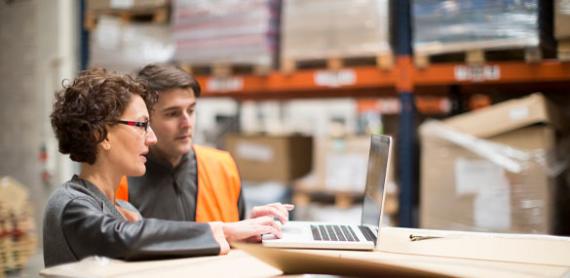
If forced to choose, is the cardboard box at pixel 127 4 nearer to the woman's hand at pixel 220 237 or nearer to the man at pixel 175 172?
the man at pixel 175 172

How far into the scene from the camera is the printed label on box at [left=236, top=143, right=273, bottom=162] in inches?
203

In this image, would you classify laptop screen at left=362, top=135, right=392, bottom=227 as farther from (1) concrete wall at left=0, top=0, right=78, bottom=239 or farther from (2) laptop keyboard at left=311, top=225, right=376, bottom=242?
(1) concrete wall at left=0, top=0, right=78, bottom=239

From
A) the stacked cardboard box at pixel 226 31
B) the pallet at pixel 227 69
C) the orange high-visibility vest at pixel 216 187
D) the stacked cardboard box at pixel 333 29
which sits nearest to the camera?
the orange high-visibility vest at pixel 216 187

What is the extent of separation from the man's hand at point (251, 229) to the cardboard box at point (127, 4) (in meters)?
3.57

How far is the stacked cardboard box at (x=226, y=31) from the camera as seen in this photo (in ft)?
14.7

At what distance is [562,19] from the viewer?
3586 millimetres

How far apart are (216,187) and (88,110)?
1.08 m

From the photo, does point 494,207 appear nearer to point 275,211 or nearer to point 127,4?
point 275,211

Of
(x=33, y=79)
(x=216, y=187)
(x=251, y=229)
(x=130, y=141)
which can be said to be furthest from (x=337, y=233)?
(x=33, y=79)

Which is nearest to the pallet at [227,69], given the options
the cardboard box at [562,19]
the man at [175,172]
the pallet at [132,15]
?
the pallet at [132,15]

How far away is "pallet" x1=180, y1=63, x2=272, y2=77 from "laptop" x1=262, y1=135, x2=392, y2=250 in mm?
2331

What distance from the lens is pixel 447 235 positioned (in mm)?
2248

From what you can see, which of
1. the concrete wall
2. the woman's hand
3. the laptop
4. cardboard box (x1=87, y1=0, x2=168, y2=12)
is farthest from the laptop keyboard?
the concrete wall

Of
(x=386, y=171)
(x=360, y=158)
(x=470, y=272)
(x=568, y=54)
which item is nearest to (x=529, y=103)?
(x=568, y=54)
